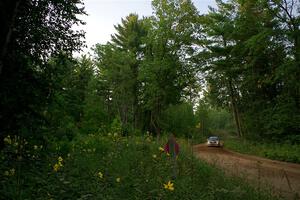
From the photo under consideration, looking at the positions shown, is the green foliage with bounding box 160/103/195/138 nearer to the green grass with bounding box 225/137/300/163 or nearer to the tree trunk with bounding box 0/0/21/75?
the green grass with bounding box 225/137/300/163

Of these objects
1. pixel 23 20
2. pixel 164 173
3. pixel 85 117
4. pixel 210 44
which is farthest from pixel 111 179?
pixel 210 44

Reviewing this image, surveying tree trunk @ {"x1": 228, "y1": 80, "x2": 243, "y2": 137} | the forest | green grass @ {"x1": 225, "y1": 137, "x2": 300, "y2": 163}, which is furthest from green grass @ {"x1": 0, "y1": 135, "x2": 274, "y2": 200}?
tree trunk @ {"x1": 228, "y1": 80, "x2": 243, "y2": 137}

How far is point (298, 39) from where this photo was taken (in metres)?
24.7

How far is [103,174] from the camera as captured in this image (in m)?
6.93

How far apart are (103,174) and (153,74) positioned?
3206 cm

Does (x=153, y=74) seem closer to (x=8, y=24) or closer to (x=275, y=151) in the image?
(x=275, y=151)

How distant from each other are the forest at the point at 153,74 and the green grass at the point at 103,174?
1.08 ft

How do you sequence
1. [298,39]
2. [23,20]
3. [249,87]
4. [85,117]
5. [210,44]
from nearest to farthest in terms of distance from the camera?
[23,20] < [85,117] < [298,39] < [249,87] < [210,44]

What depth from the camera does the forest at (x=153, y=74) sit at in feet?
27.6

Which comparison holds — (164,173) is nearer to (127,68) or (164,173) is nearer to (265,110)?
(265,110)

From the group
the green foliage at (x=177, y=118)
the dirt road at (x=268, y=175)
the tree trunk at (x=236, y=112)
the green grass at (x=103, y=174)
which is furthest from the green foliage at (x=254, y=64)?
the green grass at (x=103, y=174)

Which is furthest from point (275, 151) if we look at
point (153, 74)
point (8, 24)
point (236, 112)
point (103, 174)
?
point (8, 24)

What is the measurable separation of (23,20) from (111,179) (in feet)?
15.9

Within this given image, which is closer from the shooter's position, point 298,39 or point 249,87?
point 298,39
